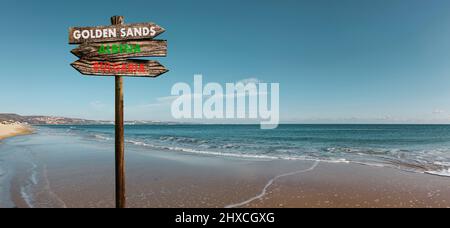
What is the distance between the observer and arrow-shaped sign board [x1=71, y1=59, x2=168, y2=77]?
4238mm

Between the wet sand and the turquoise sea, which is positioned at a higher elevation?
the wet sand

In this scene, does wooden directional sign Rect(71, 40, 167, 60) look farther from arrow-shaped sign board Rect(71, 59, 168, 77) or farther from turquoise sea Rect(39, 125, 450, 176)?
turquoise sea Rect(39, 125, 450, 176)

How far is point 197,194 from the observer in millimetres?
7723

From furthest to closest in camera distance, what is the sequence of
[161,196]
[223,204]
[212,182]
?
[212,182] < [161,196] < [223,204]

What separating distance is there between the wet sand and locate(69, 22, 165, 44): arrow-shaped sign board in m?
4.55

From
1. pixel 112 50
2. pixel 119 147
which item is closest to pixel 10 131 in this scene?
pixel 119 147

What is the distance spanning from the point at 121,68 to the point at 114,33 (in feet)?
2.13

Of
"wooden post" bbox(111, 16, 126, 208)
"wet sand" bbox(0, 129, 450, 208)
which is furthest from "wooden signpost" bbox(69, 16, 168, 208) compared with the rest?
"wet sand" bbox(0, 129, 450, 208)

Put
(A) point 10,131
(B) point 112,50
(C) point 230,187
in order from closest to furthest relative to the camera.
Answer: (B) point 112,50, (C) point 230,187, (A) point 10,131

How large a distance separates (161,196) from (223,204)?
2.07 meters

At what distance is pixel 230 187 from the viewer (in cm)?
862

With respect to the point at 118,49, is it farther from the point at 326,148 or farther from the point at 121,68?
the point at 326,148
